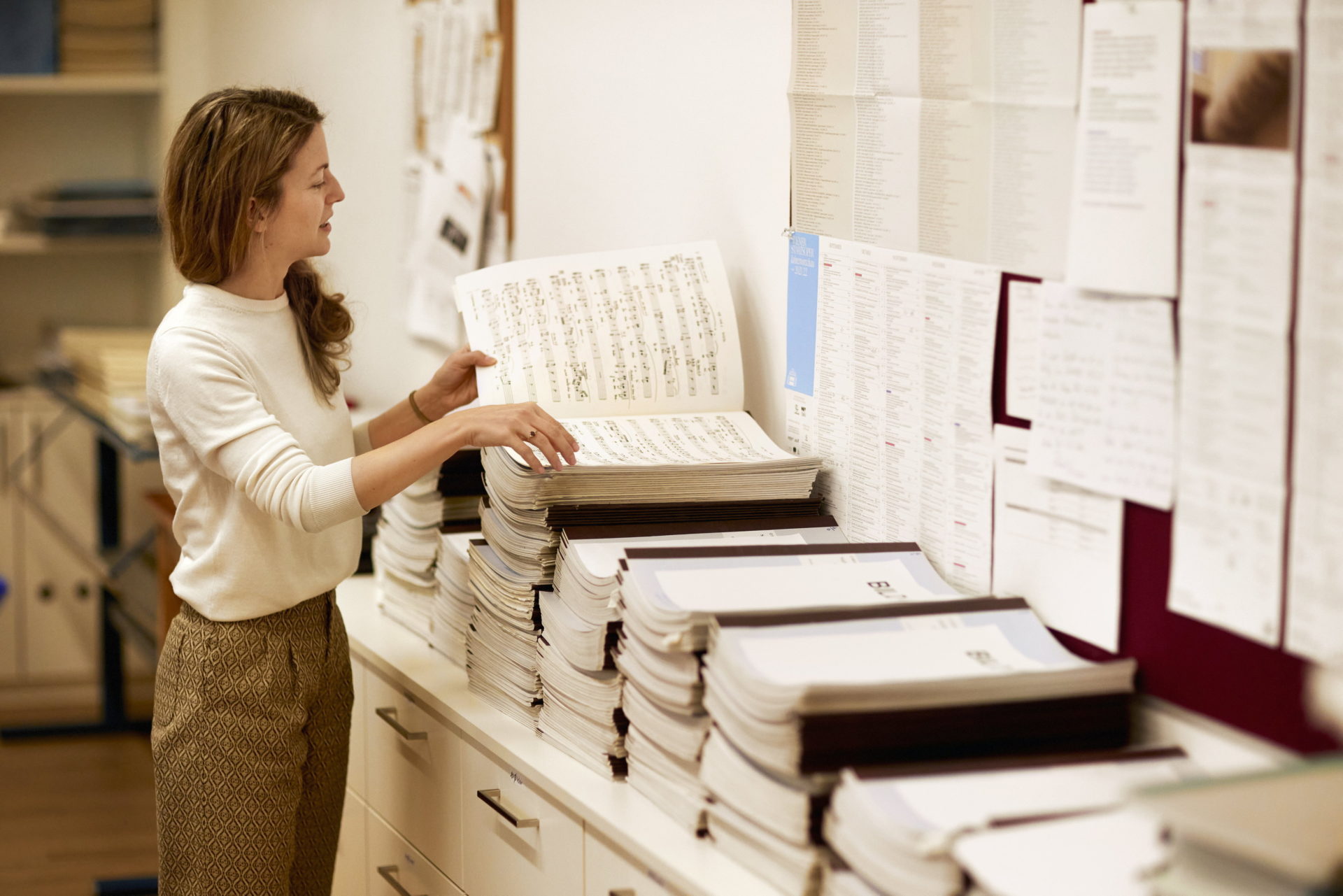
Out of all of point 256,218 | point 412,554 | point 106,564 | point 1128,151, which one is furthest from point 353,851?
point 106,564

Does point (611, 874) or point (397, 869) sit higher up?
point (611, 874)

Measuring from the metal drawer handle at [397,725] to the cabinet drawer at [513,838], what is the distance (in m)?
0.13

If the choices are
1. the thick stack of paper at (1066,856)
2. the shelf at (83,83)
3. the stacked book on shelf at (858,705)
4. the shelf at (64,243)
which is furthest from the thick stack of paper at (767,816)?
the shelf at (83,83)

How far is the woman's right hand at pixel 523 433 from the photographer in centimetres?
149

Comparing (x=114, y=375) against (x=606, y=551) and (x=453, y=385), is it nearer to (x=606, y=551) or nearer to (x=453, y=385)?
(x=453, y=385)

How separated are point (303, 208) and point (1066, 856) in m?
1.11

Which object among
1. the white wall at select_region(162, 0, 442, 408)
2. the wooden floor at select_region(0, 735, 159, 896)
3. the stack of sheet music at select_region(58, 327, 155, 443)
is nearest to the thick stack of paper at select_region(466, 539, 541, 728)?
the white wall at select_region(162, 0, 442, 408)

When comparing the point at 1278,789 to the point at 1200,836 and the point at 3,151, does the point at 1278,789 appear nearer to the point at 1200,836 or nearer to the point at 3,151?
the point at 1200,836

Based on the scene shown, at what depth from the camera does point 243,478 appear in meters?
1.51

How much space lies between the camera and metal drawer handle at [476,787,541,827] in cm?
150

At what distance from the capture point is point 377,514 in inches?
93.4

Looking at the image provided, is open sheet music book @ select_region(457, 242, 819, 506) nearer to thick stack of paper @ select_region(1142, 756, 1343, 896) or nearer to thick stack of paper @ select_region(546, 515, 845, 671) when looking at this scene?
thick stack of paper @ select_region(546, 515, 845, 671)

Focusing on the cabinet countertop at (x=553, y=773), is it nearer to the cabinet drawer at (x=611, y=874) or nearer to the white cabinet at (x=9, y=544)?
the cabinet drawer at (x=611, y=874)

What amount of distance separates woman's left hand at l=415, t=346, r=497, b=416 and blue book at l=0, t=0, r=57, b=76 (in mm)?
2536
